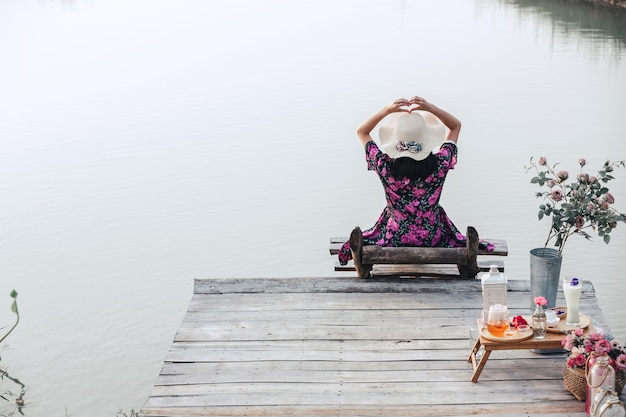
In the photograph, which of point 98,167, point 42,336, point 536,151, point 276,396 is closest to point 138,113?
point 98,167

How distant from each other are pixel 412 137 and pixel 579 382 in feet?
6.13

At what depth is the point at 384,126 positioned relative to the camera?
230 inches

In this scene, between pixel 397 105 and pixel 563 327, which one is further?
pixel 397 105

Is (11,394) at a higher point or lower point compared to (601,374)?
lower

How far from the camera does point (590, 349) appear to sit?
4.18 metres

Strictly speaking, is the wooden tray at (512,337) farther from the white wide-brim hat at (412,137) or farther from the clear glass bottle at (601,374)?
the white wide-brim hat at (412,137)

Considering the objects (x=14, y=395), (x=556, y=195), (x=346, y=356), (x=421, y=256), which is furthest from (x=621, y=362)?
(x=14, y=395)

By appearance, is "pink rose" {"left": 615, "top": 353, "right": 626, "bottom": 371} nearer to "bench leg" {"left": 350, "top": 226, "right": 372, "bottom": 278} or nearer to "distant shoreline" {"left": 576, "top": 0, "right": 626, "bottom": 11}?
"bench leg" {"left": 350, "top": 226, "right": 372, "bottom": 278}

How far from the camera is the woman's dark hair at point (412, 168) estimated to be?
569cm

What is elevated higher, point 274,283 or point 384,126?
point 384,126

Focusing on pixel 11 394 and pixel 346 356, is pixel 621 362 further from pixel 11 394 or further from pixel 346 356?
pixel 11 394

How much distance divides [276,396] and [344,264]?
61.1 inches

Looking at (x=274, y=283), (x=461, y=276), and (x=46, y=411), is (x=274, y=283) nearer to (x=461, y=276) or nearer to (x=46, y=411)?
(x=461, y=276)

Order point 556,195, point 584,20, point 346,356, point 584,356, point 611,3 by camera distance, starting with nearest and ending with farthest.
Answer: point 584,356
point 346,356
point 556,195
point 584,20
point 611,3
